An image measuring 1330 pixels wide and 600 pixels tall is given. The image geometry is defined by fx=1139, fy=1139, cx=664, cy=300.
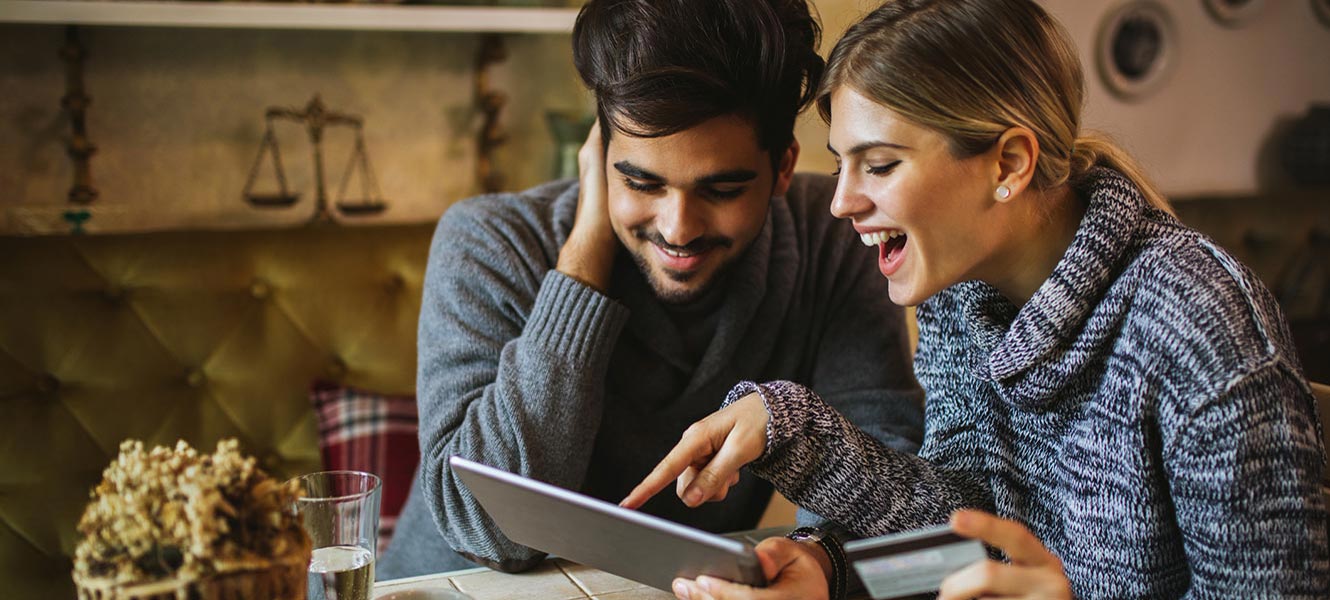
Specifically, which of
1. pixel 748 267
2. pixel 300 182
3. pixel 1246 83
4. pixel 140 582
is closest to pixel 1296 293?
pixel 1246 83

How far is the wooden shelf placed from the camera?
6.49ft

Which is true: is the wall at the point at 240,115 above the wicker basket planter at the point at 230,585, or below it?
above

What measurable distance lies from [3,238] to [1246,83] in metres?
3.50

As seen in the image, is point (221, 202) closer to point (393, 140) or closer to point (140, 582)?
point (393, 140)

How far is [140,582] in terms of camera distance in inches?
29.2

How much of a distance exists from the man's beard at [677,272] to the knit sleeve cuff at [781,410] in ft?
0.83

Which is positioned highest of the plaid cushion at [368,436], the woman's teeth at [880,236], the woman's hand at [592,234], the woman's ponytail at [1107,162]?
the woman's ponytail at [1107,162]

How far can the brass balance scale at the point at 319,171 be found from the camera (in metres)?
2.29

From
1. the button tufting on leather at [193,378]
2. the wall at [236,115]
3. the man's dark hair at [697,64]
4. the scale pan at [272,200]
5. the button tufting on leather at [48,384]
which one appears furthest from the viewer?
the scale pan at [272,200]

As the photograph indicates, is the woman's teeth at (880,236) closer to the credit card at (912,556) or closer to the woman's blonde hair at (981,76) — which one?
the woman's blonde hair at (981,76)

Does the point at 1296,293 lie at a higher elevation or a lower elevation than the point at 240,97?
lower

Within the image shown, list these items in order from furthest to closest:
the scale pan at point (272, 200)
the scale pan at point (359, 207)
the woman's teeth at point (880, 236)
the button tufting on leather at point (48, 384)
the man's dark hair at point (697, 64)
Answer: the scale pan at point (359, 207) → the scale pan at point (272, 200) → the button tufting on leather at point (48, 384) → the man's dark hair at point (697, 64) → the woman's teeth at point (880, 236)

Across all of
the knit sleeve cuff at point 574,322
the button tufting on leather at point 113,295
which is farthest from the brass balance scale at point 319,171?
the knit sleeve cuff at point 574,322

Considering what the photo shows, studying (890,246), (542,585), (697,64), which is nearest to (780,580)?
(542,585)
